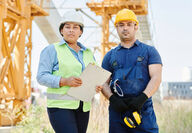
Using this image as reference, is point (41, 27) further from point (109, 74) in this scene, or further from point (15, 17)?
point (109, 74)

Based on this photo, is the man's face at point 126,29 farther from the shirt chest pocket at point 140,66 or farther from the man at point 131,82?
the shirt chest pocket at point 140,66

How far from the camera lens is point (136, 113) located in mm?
2912

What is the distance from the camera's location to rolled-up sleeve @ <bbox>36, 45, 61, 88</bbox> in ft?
9.43

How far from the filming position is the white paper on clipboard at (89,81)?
2.93 meters

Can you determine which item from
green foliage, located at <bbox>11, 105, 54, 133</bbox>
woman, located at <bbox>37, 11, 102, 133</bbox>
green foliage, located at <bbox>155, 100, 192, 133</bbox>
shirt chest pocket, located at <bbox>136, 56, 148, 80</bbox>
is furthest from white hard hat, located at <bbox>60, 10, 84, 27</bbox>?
green foliage, located at <bbox>155, 100, 192, 133</bbox>

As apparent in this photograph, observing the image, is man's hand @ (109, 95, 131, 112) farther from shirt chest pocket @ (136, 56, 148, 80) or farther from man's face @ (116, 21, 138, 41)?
man's face @ (116, 21, 138, 41)

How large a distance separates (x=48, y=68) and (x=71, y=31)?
1.37 ft

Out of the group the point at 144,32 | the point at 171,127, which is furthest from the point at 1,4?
the point at 144,32

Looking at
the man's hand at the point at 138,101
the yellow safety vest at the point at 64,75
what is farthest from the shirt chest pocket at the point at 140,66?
the yellow safety vest at the point at 64,75

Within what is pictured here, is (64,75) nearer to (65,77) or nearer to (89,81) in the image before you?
(65,77)

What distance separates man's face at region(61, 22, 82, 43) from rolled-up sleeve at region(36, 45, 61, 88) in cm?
18

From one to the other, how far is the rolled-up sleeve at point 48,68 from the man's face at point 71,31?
0.18 m

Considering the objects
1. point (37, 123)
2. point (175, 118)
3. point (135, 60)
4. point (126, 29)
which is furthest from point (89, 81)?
point (175, 118)

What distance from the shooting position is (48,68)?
2928 millimetres
